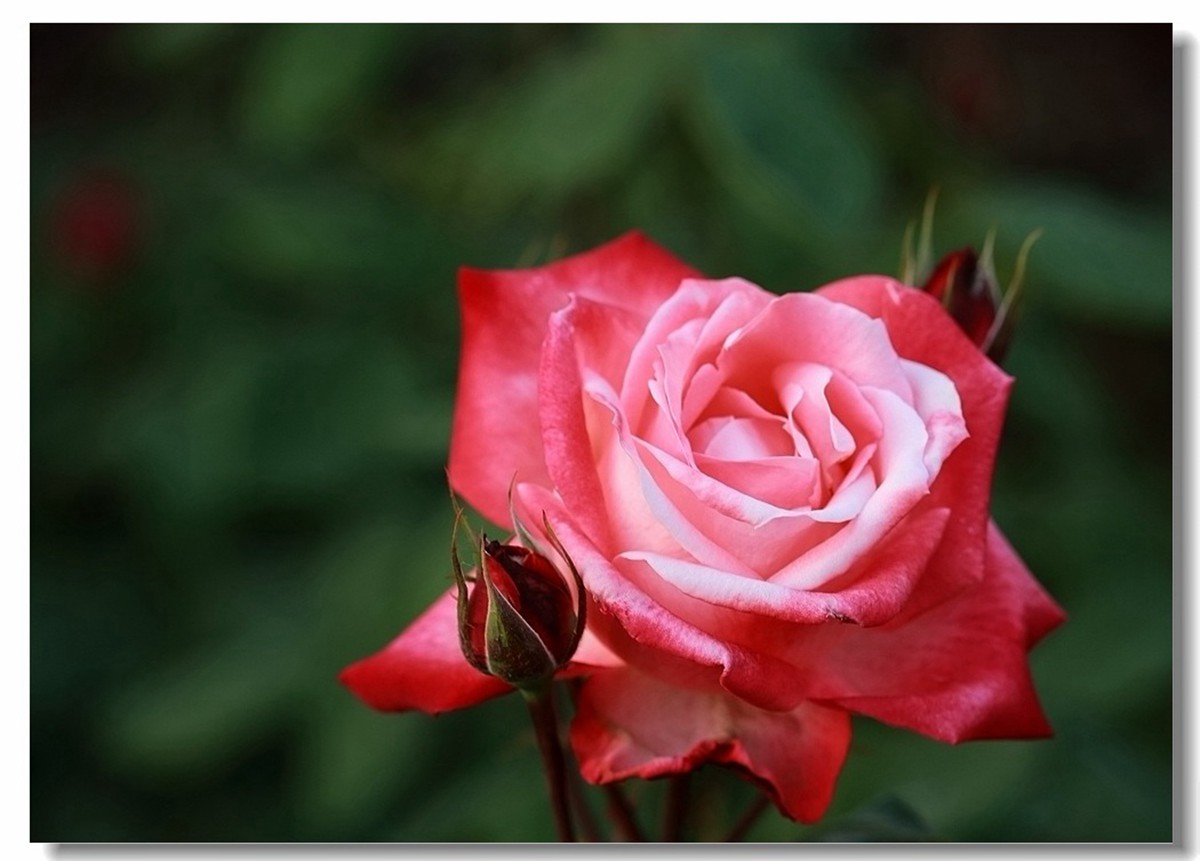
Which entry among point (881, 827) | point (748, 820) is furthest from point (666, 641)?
point (881, 827)

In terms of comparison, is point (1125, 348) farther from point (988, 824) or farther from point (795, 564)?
point (795, 564)

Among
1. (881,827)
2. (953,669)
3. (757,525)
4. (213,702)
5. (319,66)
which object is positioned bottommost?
(213,702)

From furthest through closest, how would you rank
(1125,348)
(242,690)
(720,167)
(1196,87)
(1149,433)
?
(1125,348) < (1149,433) < (242,690) < (720,167) < (1196,87)

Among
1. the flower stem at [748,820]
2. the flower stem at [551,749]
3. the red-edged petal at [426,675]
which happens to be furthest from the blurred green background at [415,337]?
the red-edged petal at [426,675]

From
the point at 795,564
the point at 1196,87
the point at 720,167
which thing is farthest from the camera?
the point at 720,167

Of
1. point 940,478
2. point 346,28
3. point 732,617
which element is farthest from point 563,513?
point 346,28

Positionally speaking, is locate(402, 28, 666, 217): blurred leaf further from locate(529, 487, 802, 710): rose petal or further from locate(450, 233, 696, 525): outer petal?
locate(529, 487, 802, 710): rose petal

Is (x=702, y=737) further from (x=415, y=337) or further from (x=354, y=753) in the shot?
(x=415, y=337)
